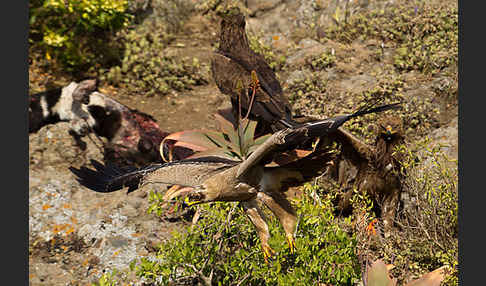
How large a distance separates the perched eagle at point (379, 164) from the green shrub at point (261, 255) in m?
0.66

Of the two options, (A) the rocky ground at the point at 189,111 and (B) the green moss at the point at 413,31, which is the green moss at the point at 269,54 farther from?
(B) the green moss at the point at 413,31

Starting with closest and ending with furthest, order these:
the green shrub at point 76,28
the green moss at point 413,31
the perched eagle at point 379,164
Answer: the perched eagle at point 379,164 → the green moss at point 413,31 → the green shrub at point 76,28

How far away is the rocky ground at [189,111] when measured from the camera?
305 centimetres

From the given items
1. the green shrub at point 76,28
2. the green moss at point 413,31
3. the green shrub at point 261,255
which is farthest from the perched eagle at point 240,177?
the green shrub at point 76,28

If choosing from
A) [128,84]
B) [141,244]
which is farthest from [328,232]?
[128,84]

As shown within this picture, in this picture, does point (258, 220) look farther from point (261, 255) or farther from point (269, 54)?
point (269, 54)

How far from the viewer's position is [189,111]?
5.03m

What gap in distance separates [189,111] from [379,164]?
2.62 metres

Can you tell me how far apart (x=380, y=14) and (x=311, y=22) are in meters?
0.93

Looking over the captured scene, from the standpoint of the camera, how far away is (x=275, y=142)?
1354mm

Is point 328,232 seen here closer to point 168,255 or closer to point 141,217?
point 168,255

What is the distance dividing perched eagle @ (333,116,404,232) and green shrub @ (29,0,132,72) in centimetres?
348

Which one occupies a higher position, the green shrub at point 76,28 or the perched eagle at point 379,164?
the green shrub at point 76,28

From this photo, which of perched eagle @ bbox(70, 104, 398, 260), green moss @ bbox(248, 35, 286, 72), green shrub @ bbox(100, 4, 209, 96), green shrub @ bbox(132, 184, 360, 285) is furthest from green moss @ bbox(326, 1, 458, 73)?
perched eagle @ bbox(70, 104, 398, 260)
